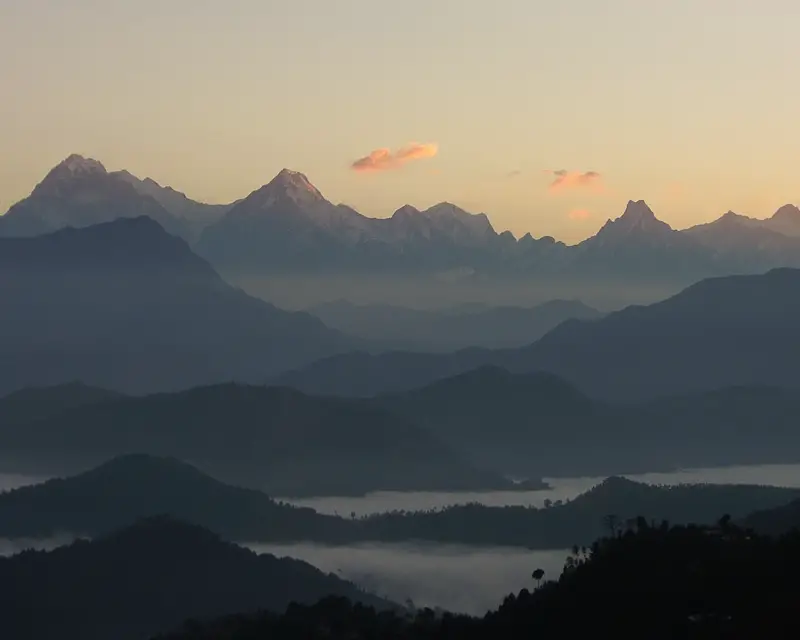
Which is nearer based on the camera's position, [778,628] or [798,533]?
[778,628]

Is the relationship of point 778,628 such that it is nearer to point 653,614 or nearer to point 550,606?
point 653,614

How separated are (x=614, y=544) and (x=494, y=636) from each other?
21272mm

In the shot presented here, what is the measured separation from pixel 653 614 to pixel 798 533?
3089cm

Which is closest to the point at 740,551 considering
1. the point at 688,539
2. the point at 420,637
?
the point at 688,539

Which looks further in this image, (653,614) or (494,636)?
(494,636)

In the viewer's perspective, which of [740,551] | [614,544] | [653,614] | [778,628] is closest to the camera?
[778,628]

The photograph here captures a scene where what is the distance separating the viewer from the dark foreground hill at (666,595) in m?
158

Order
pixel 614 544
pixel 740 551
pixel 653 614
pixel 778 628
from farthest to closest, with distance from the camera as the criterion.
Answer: pixel 614 544, pixel 740 551, pixel 653 614, pixel 778 628

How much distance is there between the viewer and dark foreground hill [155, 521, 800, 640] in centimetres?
15838

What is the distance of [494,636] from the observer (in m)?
183

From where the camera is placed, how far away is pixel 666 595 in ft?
557

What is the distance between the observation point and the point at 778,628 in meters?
148

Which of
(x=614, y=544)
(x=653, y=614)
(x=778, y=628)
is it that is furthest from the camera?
(x=614, y=544)

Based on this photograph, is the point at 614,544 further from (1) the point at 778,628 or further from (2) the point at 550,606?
(1) the point at 778,628
